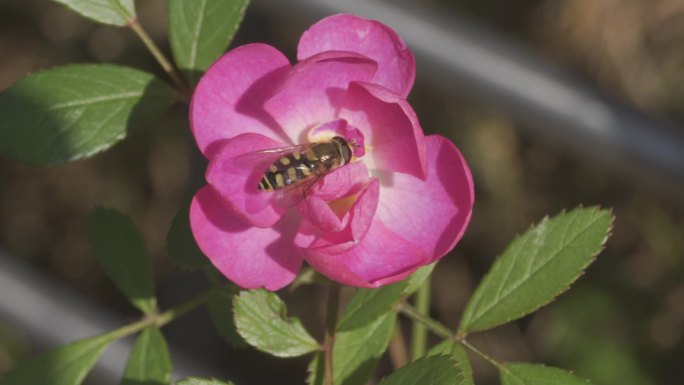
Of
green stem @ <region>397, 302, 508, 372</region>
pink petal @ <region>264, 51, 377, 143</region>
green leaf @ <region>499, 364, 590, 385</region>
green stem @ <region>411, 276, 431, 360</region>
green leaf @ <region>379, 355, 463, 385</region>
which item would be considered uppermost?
pink petal @ <region>264, 51, 377, 143</region>

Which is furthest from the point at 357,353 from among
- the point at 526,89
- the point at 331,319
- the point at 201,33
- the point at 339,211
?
the point at 526,89

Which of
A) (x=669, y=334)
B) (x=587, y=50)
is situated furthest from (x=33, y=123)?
(x=587, y=50)

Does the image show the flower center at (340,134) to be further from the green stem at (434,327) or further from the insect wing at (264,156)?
the green stem at (434,327)

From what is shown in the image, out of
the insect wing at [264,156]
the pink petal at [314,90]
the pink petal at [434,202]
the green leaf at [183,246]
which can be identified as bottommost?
the green leaf at [183,246]

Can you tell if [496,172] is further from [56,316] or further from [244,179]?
[244,179]

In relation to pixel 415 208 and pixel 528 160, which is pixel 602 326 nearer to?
pixel 528 160

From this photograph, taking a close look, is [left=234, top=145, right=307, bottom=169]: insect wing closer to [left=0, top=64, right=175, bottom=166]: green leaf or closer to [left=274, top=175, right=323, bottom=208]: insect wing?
[left=274, top=175, right=323, bottom=208]: insect wing

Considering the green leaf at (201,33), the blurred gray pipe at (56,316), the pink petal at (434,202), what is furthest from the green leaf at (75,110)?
the blurred gray pipe at (56,316)

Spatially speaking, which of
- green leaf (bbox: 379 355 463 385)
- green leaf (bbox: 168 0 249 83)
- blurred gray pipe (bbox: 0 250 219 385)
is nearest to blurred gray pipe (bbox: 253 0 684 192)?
blurred gray pipe (bbox: 0 250 219 385)
